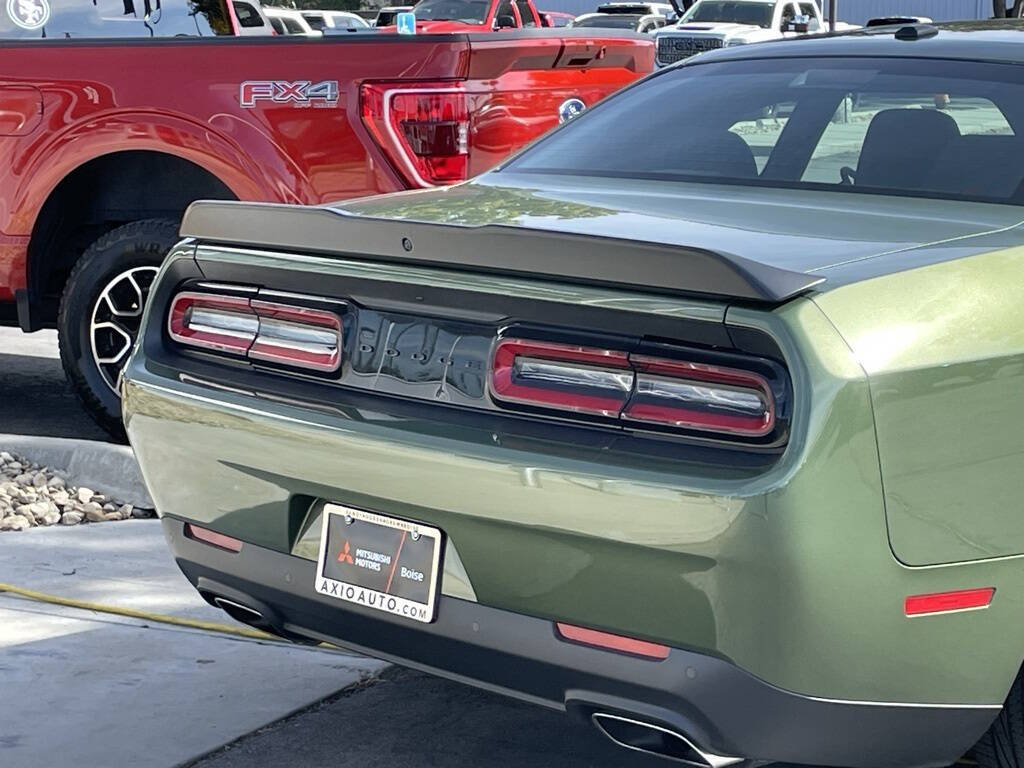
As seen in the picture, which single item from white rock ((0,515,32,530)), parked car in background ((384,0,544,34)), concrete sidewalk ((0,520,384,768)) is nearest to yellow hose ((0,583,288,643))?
concrete sidewalk ((0,520,384,768))

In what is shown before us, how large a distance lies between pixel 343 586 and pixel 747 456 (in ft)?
2.83

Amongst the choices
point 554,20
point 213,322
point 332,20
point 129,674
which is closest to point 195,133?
point 129,674

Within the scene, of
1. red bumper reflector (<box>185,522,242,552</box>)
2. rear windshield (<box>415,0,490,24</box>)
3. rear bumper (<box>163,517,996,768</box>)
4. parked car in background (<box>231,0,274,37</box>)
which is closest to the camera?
rear bumper (<box>163,517,996,768</box>)

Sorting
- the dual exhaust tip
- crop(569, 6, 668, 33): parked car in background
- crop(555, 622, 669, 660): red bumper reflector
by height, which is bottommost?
crop(569, 6, 668, 33): parked car in background

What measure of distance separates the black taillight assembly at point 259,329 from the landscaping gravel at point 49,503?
7.00ft

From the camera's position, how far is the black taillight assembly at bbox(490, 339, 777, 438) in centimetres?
256

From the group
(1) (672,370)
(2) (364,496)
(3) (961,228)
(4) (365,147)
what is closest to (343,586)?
(2) (364,496)

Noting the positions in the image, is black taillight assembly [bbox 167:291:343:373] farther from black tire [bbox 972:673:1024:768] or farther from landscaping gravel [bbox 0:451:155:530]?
landscaping gravel [bbox 0:451:155:530]

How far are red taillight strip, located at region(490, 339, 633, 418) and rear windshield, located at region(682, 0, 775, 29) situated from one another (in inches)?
1178

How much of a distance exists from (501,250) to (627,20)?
3432 cm

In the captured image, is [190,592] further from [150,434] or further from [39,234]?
[39,234]

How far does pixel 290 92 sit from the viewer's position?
577cm

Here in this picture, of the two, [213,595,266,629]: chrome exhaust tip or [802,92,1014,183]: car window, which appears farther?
[802,92,1014,183]: car window

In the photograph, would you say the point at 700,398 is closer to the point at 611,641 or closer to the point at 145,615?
the point at 611,641
